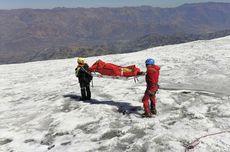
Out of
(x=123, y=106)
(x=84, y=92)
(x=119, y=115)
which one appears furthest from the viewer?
(x=84, y=92)

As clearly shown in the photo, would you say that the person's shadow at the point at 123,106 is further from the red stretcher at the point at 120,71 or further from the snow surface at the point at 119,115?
the red stretcher at the point at 120,71

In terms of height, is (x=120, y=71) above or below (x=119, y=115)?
above

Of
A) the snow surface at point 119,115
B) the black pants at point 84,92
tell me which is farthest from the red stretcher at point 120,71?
the snow surface at point 119,115

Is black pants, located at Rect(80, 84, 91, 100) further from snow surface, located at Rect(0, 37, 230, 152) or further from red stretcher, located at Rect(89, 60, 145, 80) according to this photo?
red stretcher, located at Rect(89, 60, 145, 80)

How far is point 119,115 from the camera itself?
12219mm

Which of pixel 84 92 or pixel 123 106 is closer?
pixel 123 106

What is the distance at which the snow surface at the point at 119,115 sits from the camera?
9.84 m

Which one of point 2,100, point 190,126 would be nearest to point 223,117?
point 190,126

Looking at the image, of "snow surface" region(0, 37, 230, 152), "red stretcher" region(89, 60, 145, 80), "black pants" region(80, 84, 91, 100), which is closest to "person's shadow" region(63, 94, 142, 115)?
"snow surface" region(0, 37, 230, 152)

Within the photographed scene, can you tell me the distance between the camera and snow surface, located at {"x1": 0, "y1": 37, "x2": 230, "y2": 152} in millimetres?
9836

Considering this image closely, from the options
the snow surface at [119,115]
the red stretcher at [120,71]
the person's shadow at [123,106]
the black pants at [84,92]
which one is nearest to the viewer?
the snow surface at [119,115]

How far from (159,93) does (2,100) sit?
7892mm

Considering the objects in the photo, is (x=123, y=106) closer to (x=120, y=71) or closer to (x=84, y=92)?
(x=120, y=71)

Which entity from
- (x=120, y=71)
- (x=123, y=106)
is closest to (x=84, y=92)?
(x=120, y=71)
